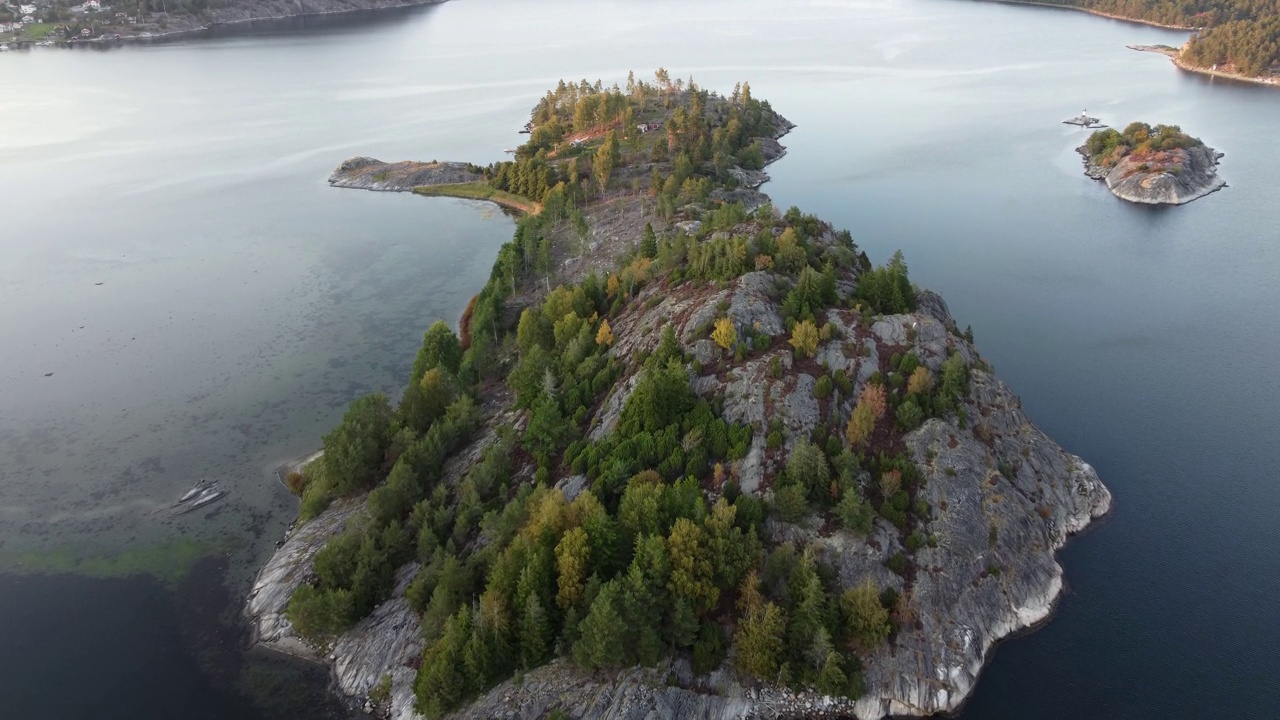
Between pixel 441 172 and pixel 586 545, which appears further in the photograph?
pixel 441 172

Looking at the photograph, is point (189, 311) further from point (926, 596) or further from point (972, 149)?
point (972, 149)

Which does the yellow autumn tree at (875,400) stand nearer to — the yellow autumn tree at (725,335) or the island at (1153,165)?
the yellow autumn tree at (725,335)

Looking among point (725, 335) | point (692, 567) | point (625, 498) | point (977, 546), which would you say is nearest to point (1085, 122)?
point (725, 335)

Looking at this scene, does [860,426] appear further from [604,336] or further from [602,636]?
[604,336]

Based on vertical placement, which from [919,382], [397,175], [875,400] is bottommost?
[875,400]

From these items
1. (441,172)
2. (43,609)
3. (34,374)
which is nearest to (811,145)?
(441,172)

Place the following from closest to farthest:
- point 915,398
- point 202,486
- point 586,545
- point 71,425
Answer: point 586,545, point 915,398, point 202,486, point 71,425

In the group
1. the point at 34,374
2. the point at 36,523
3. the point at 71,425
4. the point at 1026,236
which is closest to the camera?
the point at 36,523

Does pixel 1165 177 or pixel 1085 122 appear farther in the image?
pixel 1085 122
